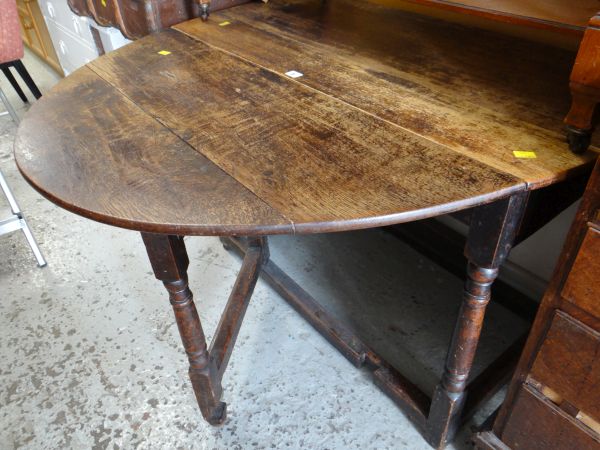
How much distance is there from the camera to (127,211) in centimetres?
72

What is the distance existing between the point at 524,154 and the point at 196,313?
75 centimetres

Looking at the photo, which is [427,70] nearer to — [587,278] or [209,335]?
[587,278]

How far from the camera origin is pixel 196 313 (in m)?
1.09

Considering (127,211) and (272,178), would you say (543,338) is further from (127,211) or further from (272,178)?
(127,211)

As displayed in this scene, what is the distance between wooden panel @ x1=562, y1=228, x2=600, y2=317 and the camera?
0.77 m

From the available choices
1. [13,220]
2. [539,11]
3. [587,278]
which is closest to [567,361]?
[587,278]

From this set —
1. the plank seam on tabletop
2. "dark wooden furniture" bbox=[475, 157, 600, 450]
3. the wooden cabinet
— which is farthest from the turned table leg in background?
the wooden cabinet

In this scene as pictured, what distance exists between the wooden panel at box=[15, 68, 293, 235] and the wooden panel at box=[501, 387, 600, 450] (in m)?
0.70

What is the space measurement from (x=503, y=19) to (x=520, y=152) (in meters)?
0.39

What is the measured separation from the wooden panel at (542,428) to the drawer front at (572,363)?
0.04 meters

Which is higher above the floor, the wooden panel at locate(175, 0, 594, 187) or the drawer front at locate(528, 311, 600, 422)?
the wooden panel at locate(175, 0, 594, 187)

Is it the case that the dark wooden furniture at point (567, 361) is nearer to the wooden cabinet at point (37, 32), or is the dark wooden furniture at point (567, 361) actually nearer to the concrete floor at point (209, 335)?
the concrete floor at point (209, 335)

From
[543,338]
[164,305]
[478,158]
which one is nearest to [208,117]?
[478,158]

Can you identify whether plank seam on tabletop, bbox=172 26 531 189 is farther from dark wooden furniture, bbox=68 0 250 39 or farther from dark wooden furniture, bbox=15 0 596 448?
dark wooden furniture, bbox=68 0 250 39
